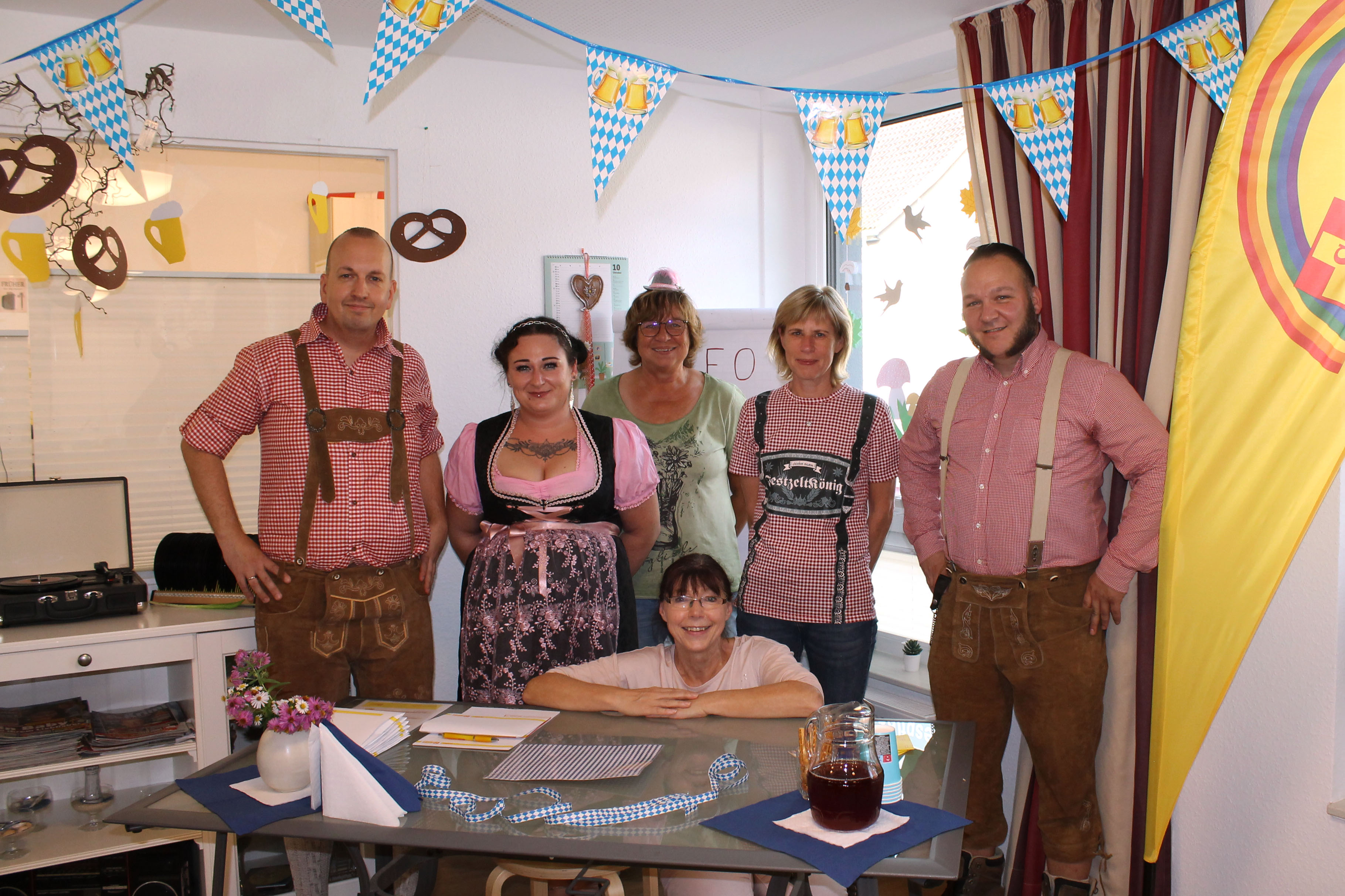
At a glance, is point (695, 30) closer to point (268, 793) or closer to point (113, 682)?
point (268, 793)

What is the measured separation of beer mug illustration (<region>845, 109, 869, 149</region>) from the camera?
8.41ft

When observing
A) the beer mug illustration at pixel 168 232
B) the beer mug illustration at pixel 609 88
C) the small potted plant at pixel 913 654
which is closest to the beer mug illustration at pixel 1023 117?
the beer mug illustration at pixel 609 88

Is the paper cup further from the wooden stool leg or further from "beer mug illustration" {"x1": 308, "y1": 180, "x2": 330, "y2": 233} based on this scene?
"beer mug illustration" {"x1": 308, "y1": 180, "x2": 330, "y2": 233}

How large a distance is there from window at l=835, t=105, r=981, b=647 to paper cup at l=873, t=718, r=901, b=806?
1980mm

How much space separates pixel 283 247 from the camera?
332 cm

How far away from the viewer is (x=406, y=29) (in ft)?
6.90

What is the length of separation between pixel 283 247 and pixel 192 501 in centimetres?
87

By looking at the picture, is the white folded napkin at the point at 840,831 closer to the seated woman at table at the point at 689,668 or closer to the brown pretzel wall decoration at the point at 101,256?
the seated woman at table at the point at 689,668

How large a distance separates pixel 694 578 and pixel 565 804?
67 cm

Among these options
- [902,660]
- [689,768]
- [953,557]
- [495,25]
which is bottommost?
[902,660]

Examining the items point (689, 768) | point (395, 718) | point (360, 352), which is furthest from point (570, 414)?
point (689, 768)

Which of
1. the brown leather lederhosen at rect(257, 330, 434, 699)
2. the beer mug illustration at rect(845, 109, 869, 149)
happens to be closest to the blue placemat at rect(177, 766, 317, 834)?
the brown leather lederhosen at rect(257, 330, 434, 699)

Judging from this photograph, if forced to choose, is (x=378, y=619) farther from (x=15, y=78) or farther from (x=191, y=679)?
(x=15, y=78)

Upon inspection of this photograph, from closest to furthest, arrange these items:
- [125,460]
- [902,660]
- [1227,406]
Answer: [1227,406] → [125,460] → [902,660]
